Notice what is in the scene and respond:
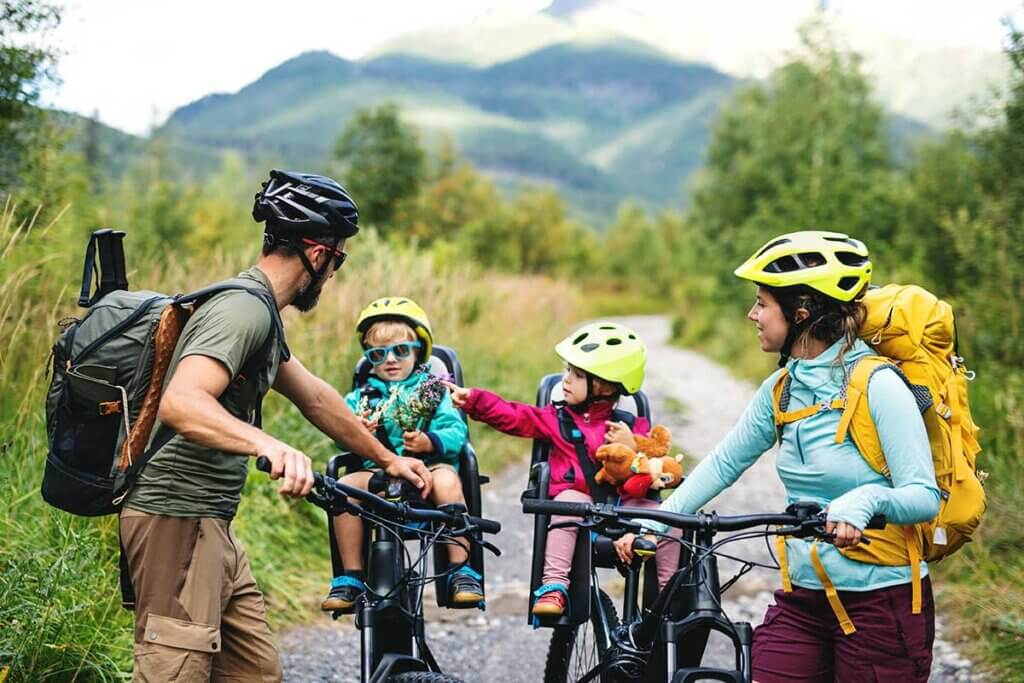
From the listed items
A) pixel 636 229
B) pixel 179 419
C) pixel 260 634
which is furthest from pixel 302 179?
pixel 636 229

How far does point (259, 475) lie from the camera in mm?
6906

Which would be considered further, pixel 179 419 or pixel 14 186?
pixel 14 186

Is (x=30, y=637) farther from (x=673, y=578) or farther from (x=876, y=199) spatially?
(x=876, y=199)

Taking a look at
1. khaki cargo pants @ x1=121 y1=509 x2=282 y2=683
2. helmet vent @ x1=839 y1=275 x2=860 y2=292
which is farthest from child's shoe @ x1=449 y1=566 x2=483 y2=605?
helmet vent @ x1=839 y1=275 x2=860 y2=292

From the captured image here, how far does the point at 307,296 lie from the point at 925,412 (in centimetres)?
201

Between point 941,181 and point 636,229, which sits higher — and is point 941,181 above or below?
below

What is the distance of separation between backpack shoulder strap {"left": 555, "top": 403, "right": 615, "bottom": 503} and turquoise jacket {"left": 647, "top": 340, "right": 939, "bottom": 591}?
82 cm

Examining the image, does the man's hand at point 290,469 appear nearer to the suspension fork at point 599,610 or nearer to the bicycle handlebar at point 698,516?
the bicycle handlebar at point 698,516

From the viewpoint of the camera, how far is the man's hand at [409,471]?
375cm

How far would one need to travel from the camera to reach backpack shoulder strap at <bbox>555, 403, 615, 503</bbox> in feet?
14.2

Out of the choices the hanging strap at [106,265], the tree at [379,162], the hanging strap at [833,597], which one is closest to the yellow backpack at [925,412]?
the hanging strap at [833,597]

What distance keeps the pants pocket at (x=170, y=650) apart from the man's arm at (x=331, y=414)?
2.85 ft

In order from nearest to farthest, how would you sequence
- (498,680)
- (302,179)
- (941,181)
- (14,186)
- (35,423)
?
(302,179) → (35,423) → (498,680) → (14,186) → (941,181)

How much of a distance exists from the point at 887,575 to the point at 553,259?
4872 centimetres
